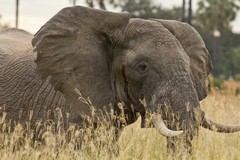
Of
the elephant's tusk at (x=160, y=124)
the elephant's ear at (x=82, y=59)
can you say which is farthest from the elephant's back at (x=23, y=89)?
the elephant's tusk at (x=160, y=124)

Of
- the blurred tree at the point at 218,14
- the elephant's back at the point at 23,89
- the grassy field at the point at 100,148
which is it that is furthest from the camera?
the blurred tree at the point at 218,14

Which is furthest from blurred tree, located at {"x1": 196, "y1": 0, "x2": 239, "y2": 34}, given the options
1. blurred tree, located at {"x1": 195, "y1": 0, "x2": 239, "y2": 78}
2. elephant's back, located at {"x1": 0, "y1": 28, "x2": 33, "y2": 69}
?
elephant's back, located at {"x1": 0, "y1": 28, "x2": 33, "y2": 69}

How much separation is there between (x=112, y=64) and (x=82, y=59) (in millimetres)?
296

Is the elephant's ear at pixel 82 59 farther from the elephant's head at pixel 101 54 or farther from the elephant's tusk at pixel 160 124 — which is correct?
the elephant's tusk at pixel 160 124

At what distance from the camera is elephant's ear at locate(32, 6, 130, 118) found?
6977 mm

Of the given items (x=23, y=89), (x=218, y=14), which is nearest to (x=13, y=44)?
(x=23, y=89)

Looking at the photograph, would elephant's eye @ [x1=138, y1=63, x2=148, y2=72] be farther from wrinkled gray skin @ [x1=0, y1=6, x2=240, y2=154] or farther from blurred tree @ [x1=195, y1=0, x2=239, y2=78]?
blurred tree @ [x1=195, y1=0, x2=239, y2=78]

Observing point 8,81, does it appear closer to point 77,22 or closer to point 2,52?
point 2,52

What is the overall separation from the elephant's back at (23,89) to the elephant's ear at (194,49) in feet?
4.35

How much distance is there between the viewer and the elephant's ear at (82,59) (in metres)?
6.98

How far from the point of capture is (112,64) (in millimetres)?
7059

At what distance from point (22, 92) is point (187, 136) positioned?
208 cm

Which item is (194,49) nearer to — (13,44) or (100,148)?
(100,148)

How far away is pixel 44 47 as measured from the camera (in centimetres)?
692
